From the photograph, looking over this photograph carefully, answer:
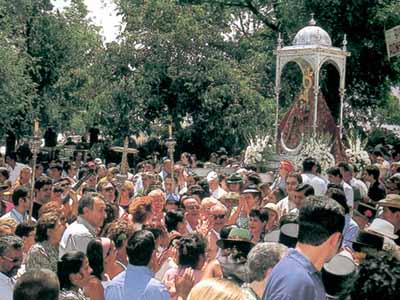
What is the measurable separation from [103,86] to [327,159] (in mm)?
11698

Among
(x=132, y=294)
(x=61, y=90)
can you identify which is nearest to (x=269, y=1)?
(x=61, y=90)

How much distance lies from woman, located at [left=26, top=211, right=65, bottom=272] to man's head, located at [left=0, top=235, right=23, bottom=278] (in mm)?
575

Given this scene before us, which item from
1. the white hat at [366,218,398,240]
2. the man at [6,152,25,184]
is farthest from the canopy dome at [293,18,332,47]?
the white hat at [366,218,398,240]

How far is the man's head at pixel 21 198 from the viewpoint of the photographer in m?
8.60

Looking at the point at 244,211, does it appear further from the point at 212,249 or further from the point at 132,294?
the point at 132,294

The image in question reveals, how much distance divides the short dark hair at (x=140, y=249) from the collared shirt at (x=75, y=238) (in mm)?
1329

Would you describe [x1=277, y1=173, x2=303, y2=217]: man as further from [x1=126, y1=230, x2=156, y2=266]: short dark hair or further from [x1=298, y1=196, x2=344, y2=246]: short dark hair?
[x1=298, y1=196, x2=344, y2=246]: short dark hair

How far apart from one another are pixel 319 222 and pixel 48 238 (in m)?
3.22

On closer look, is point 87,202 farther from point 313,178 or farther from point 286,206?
point 313,178

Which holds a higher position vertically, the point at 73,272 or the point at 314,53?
the point at 314,53

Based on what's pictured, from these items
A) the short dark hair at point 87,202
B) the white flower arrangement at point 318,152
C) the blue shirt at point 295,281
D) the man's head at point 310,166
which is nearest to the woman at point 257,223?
the short dark hair at point 87,202

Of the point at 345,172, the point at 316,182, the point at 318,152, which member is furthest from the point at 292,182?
the point at 318,152

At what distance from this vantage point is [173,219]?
771cm

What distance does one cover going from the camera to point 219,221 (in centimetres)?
775
